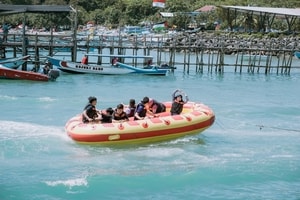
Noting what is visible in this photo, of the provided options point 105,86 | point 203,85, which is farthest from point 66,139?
point 203,85

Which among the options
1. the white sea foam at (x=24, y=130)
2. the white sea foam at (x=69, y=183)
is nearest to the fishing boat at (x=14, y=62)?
the white sea foam at (x=24, y=130)

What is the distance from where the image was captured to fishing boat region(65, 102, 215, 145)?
1858 centimetres

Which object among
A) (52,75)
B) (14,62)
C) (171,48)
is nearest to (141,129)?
(52,75)

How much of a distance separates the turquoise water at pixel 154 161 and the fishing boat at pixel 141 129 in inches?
14.7

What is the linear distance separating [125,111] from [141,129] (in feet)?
4.92

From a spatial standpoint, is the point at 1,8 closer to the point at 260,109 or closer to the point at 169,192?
the point at 260,109

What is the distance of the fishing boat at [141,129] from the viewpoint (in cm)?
1858

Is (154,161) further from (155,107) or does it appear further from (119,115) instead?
(155,107)

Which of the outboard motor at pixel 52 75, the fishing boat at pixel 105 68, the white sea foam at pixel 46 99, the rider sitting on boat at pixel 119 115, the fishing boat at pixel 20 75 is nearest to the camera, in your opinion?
the rider sitting on boat at pixel 119 115

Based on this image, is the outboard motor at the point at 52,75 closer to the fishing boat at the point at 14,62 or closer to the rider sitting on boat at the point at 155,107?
the fishing boat at the point at 14,62

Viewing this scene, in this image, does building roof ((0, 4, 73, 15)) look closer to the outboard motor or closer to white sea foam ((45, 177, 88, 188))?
the outboard motor

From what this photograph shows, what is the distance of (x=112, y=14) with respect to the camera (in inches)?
4407

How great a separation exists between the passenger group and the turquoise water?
992 millimetres

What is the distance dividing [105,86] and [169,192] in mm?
22833
